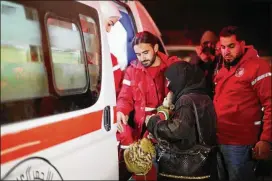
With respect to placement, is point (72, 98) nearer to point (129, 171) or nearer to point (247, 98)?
point (129, 171)

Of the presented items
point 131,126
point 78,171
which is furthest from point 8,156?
point 131,126

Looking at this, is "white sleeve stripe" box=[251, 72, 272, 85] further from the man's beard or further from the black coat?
the man's beard

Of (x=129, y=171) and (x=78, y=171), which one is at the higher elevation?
(x=78, y=171)

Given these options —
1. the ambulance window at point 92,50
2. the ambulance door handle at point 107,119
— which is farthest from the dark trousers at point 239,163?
the ambulance window at point 92,50

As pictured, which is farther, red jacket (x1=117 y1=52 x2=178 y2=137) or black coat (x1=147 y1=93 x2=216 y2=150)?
red jacket (x1=117 y1=52 x2=178 y2=137)

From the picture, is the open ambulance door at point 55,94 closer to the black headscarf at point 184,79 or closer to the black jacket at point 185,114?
the black jacket at point 185,114

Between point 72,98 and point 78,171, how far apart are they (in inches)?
16.6

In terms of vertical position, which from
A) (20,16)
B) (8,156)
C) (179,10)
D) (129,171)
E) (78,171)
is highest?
(179,10)

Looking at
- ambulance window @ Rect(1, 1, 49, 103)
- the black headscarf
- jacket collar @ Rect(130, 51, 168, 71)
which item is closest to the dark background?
jacket collar @ Rect(130, 51, 168, 71)

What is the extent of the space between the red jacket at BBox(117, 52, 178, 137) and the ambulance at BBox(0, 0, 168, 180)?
830 mm

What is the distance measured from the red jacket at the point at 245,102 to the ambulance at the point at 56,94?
1.29 metres

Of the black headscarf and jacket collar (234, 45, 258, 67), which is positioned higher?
jacket collar (234, 45, 258, 67)

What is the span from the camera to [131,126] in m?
3.52

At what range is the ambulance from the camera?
5.74ft
